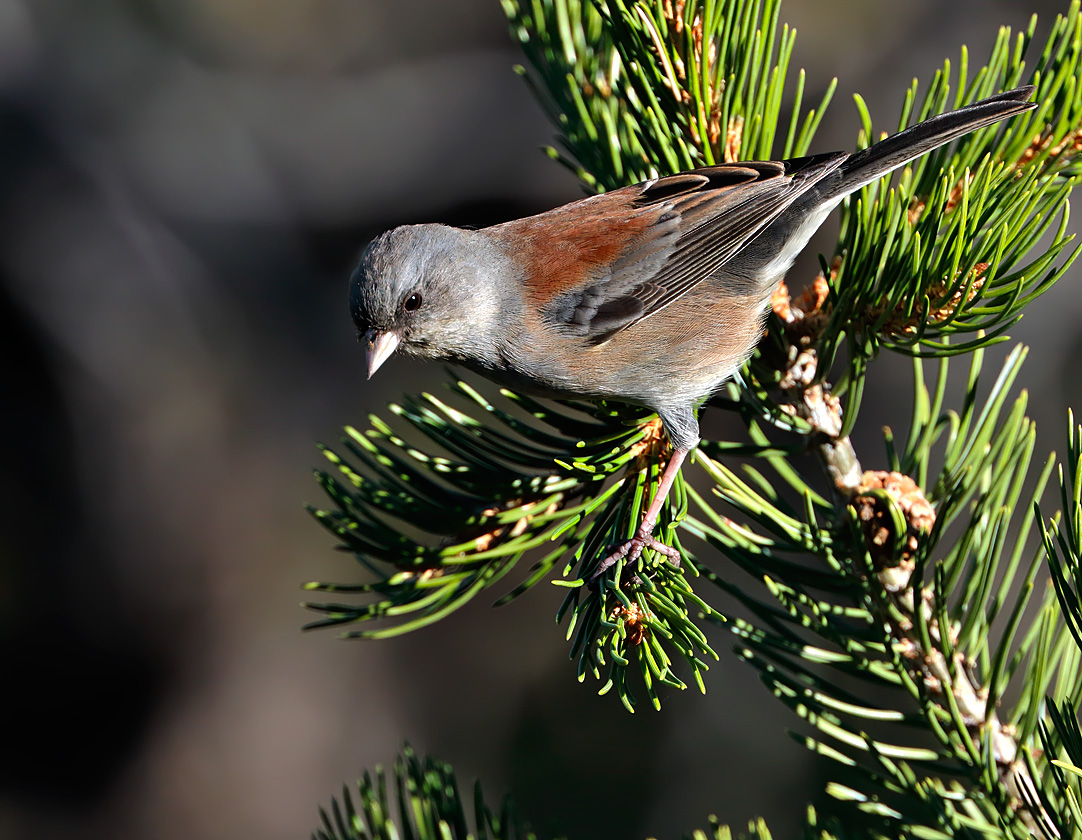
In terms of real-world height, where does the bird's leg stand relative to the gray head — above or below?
below

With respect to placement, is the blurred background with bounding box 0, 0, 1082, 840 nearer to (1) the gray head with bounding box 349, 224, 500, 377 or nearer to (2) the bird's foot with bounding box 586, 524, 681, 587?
(1) the gray head with bounding box 349, 224, 500, 377

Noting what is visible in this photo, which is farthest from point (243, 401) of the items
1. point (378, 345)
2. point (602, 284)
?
point (602, 284)

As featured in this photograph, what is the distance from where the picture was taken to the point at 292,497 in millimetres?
3957

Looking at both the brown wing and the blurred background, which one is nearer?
the brown wing

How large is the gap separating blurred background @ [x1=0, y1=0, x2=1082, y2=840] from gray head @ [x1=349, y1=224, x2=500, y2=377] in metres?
1.80

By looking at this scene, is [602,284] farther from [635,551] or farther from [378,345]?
[635,551]

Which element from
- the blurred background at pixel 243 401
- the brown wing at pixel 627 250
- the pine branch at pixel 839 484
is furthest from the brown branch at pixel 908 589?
the blurred background at pixel 243 401

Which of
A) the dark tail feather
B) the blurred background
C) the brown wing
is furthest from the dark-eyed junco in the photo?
the blurred background

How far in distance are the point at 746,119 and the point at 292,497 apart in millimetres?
3062

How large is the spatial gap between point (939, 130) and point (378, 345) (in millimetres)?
1186

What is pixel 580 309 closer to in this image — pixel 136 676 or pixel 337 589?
pixel 337 589

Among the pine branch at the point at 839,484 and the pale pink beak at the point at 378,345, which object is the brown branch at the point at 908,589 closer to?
the pine branch at the point at 839,484

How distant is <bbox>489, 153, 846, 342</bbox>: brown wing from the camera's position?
191cm

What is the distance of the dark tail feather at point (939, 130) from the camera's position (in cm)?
123
